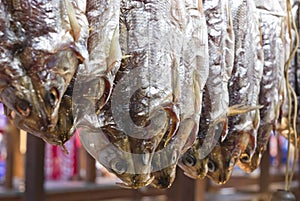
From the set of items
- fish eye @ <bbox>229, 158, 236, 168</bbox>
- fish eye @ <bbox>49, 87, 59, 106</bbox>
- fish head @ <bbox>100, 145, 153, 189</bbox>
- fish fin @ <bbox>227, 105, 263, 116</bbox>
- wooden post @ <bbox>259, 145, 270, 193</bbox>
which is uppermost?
fish eye @ <bbox>49, 87, 59, 106</bbox>

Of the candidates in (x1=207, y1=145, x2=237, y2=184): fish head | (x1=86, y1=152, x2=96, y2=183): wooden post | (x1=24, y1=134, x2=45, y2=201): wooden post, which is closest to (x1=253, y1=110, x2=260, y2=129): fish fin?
(x1=207, y1=145, x2=237, y2=184): fish head

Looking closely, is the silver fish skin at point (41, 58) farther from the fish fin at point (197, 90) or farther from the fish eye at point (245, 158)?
the fish eye at point (245, 158)

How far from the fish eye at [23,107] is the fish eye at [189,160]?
1.78 ft

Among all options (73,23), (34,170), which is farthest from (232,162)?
(34,170)

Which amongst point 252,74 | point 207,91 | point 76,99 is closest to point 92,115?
point 76,99

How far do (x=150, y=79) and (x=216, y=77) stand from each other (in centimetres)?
27

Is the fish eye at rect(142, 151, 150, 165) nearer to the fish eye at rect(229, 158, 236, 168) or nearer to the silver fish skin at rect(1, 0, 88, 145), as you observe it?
the silver fish skin at rect(1, 0, 88, 145)

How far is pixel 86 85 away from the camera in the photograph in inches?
A: 37.6

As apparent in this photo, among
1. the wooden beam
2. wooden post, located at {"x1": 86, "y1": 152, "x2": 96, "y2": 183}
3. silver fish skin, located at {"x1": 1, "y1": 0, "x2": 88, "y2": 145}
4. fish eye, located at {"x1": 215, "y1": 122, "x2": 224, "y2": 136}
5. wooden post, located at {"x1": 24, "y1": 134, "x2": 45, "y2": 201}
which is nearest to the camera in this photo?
silver fish skin, located at {"x1": 1, "y1": 0, "x2": 88, "y2": 145}

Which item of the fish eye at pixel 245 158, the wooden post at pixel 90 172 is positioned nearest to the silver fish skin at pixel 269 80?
the fish eye at pixel 245 158

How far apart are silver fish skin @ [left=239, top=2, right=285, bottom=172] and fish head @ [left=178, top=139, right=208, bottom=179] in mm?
178

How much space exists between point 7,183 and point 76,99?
2.75m

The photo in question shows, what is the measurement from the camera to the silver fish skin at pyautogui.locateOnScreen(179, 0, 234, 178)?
1276 mm

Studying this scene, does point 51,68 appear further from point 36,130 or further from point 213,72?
point 213,72
